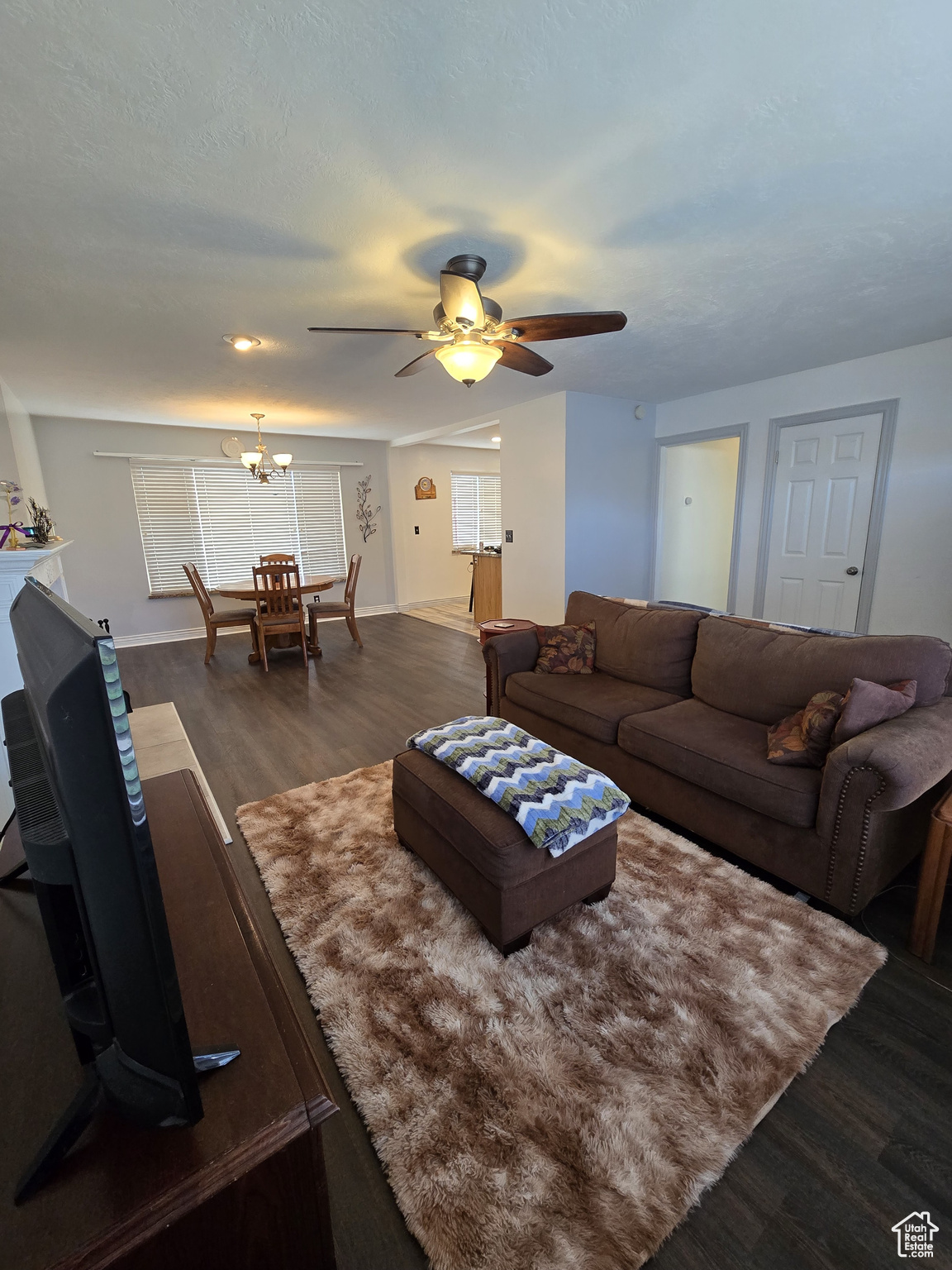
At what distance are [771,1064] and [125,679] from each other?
511 centimetres

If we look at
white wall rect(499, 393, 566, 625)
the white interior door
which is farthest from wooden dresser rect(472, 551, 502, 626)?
the white interior door

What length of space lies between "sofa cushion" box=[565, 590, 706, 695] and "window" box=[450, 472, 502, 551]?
506 cm

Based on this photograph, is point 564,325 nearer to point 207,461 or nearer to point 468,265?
point 468,265

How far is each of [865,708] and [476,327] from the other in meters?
2.01

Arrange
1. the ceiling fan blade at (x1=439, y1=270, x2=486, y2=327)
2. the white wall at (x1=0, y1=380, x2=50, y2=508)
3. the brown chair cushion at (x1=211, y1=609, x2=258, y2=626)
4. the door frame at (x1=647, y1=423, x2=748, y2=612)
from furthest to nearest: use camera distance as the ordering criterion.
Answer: the brown chair cushion at (x1=211, y1=609, x2=258, y2=626) < the door frame at (x1=647, y1=423, x2=748, y2=612) < the white wall at (x1=0, y1=380, x2=50, y2=508) < the ceiling fan blade at (x1=439, y1=270, x2=486, y2=327)

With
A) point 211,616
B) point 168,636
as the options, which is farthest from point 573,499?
point 168,636

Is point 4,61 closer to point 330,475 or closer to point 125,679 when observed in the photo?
point 125,679

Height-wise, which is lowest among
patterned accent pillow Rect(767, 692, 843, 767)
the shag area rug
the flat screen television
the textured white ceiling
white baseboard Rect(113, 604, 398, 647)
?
the shag area rug

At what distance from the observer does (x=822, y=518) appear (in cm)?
411

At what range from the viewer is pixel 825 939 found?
1716 millimetres

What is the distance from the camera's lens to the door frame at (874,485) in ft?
12.1

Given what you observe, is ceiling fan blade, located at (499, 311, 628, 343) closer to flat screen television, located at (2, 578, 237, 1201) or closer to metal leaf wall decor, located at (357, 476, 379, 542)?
flat screen television, located at (2, 578, 237, 1201)

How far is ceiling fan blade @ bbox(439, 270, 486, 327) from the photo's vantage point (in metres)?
1.92

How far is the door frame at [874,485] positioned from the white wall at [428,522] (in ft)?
14.8
